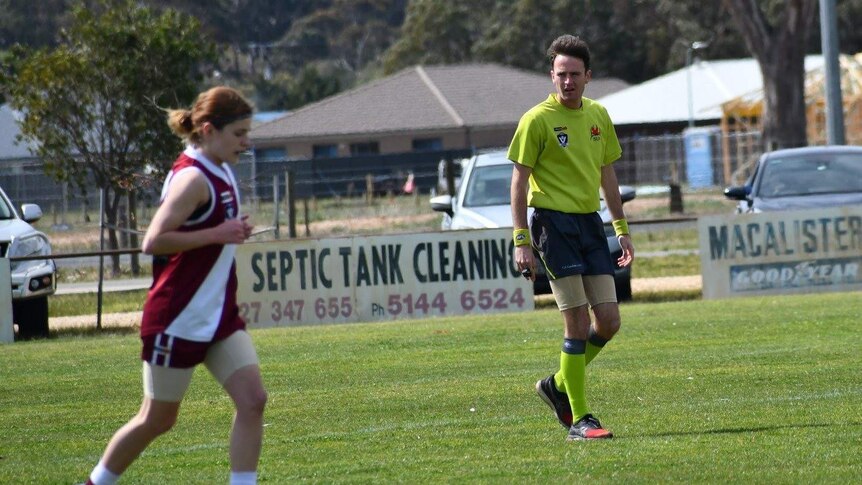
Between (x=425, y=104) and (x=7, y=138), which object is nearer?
(x=7, y=138)

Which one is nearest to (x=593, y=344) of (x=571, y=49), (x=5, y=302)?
(x=571, y=49)

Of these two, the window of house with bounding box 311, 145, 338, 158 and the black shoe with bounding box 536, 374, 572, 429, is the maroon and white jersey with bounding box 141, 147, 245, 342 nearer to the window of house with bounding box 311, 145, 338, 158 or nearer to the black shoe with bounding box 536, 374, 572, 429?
the black shoe with bounding box 536, 374, 572, 429

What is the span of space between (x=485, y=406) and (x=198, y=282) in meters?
4.01

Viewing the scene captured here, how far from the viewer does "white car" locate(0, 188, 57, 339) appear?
16.8 m

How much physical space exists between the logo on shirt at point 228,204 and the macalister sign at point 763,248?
12909mm

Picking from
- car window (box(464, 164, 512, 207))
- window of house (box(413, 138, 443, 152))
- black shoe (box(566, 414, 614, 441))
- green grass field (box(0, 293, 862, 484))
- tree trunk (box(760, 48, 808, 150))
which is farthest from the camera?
Answer: window of house (box(413, 138, 443, 152))

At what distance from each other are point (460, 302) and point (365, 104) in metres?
49.0

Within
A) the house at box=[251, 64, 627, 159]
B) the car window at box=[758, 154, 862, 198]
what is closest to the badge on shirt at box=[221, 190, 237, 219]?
the car window at box=[758, 154, 862, 198]

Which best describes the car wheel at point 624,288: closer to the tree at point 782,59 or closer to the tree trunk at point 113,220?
the tree trunk at point 113,220

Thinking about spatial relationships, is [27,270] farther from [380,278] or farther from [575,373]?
[575,373]

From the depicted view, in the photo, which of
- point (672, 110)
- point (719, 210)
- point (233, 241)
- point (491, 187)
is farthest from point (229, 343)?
point (672, 110)

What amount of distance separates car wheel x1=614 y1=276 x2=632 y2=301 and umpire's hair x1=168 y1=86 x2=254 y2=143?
1265 cm

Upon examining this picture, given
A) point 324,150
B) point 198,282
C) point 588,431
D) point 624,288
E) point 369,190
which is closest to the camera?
point 198,282

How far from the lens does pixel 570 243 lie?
799 cm
